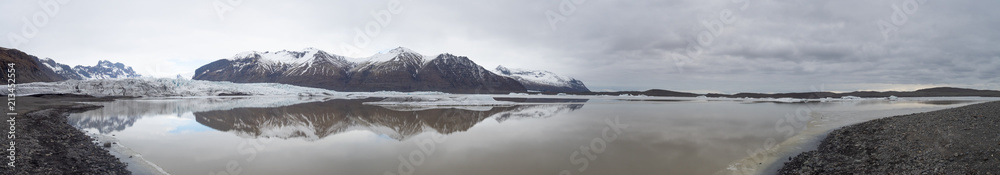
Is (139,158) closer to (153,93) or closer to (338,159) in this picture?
(338,159)

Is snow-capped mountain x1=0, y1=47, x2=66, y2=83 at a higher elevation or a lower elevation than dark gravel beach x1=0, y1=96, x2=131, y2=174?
higher

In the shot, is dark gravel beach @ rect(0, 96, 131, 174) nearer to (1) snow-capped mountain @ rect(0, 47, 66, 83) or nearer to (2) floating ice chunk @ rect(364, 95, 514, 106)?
(2) floating ice chunk @ rect(364, 95, 514, 106)

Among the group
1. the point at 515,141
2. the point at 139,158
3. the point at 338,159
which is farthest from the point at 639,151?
the point at 139,158

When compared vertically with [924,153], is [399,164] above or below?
below

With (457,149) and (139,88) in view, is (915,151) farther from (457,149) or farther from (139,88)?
(139,88)

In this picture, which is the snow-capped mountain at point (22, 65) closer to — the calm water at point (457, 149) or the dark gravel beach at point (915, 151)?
the calm water at point (457, 149)

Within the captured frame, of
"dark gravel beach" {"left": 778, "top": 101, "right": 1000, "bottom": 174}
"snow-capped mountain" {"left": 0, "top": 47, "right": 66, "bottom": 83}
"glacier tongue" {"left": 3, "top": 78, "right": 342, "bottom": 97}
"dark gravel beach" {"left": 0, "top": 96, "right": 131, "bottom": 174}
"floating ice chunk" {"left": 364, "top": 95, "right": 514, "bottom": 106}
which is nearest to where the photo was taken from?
"dark gravel beach" {"left": 778, "top": 101, "right": 1000, "bottom": 174}

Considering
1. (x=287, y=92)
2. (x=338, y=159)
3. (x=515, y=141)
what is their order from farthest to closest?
(x=287, y=92) → (x=515, y=141) → (x=338, y=159)

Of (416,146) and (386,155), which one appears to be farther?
(416,146)

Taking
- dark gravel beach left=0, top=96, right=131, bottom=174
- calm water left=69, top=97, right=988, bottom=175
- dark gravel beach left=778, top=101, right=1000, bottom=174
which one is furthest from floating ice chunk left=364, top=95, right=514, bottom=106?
dark gravel beach left=778, top=101, right=1000, bottom=174
